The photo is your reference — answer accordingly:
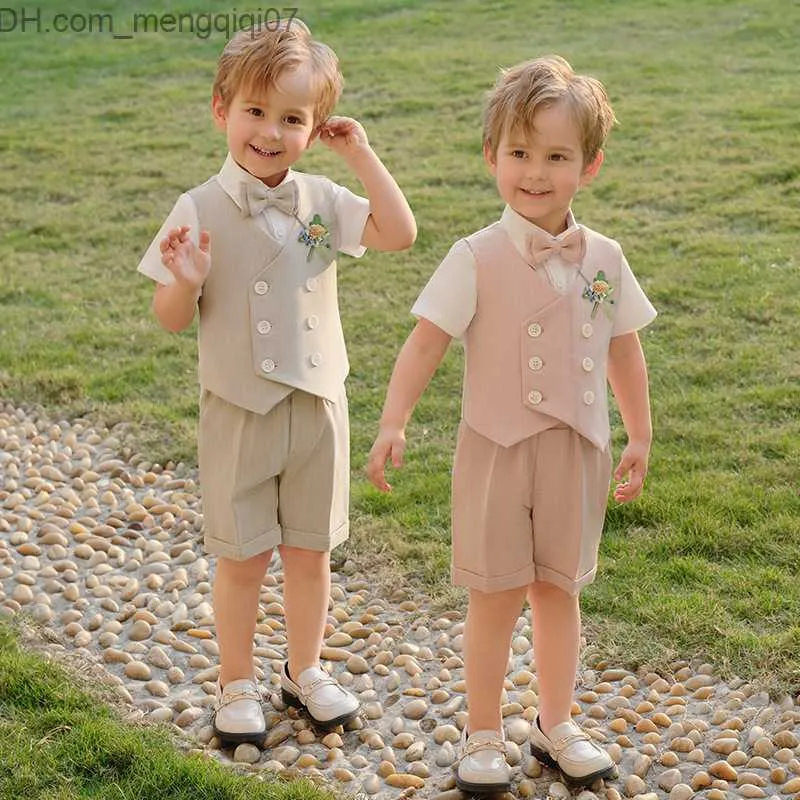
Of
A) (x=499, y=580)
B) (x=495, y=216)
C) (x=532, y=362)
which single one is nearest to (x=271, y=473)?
(x=499, y=580)

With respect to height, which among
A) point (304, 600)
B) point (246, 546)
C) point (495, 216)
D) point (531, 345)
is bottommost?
point (304, 600)

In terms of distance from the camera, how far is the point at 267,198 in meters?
3.20

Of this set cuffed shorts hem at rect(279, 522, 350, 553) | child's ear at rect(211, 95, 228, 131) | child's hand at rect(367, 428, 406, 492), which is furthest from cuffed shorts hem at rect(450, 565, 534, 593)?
child's ear at rect(211, 95, 228, 131)

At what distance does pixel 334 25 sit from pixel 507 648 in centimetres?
1228

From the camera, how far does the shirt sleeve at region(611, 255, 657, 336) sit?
3.10 meters

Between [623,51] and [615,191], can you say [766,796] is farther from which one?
[623,51]

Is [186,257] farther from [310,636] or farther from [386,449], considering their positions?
[310,636]

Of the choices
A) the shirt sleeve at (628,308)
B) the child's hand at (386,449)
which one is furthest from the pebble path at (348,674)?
the shirt sleeve at (628,308)

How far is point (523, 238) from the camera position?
9.81 ft

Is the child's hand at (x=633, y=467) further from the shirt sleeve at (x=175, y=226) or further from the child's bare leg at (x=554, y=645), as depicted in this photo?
the shirt sleeve at (x=175, y=226)

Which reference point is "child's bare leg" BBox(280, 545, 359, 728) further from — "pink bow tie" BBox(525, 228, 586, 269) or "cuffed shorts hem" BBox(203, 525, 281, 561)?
"pink bow tie" BBox(525, 228, 586, 269)

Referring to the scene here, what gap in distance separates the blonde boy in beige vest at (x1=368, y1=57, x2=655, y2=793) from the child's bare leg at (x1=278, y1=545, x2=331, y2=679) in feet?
1.50

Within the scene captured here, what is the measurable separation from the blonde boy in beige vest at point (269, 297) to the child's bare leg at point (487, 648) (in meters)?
0.44

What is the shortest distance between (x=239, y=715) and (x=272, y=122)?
59.4 inches
